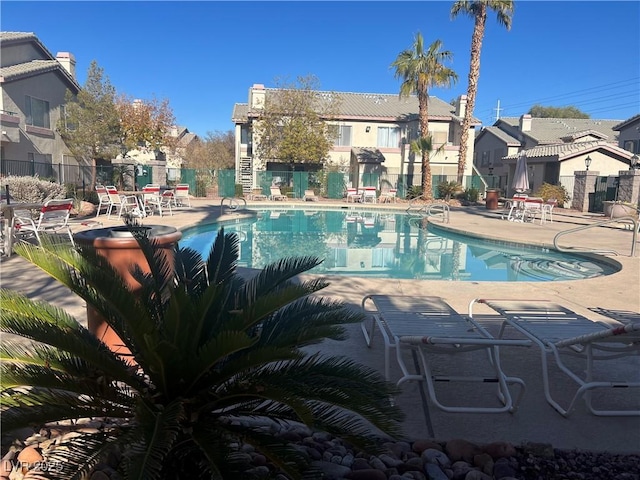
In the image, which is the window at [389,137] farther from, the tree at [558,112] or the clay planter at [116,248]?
the tree at [558,112]

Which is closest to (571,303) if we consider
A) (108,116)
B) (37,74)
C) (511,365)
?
(511,365)

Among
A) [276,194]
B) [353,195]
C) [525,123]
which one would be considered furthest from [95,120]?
[525,123]

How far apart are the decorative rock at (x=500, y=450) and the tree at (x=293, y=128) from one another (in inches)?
1159

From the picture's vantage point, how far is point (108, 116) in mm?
22766

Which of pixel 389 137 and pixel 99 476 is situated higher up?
pixel 389 137

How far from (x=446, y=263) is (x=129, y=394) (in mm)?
10079

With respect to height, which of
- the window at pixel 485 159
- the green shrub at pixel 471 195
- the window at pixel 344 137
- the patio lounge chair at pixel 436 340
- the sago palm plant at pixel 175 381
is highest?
the window at pixel 344 137

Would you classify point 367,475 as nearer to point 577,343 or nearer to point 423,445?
point 423,445

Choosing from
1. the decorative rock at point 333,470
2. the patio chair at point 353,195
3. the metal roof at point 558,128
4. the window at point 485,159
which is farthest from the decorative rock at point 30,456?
the window at point 485,159

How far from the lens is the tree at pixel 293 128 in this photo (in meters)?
31.6

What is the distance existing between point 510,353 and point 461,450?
1.98 m

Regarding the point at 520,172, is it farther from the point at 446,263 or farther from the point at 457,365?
the point at 457,365

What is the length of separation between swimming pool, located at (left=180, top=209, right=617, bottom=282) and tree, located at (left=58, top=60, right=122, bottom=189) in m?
8.88

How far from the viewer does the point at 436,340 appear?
3439 millimetres
